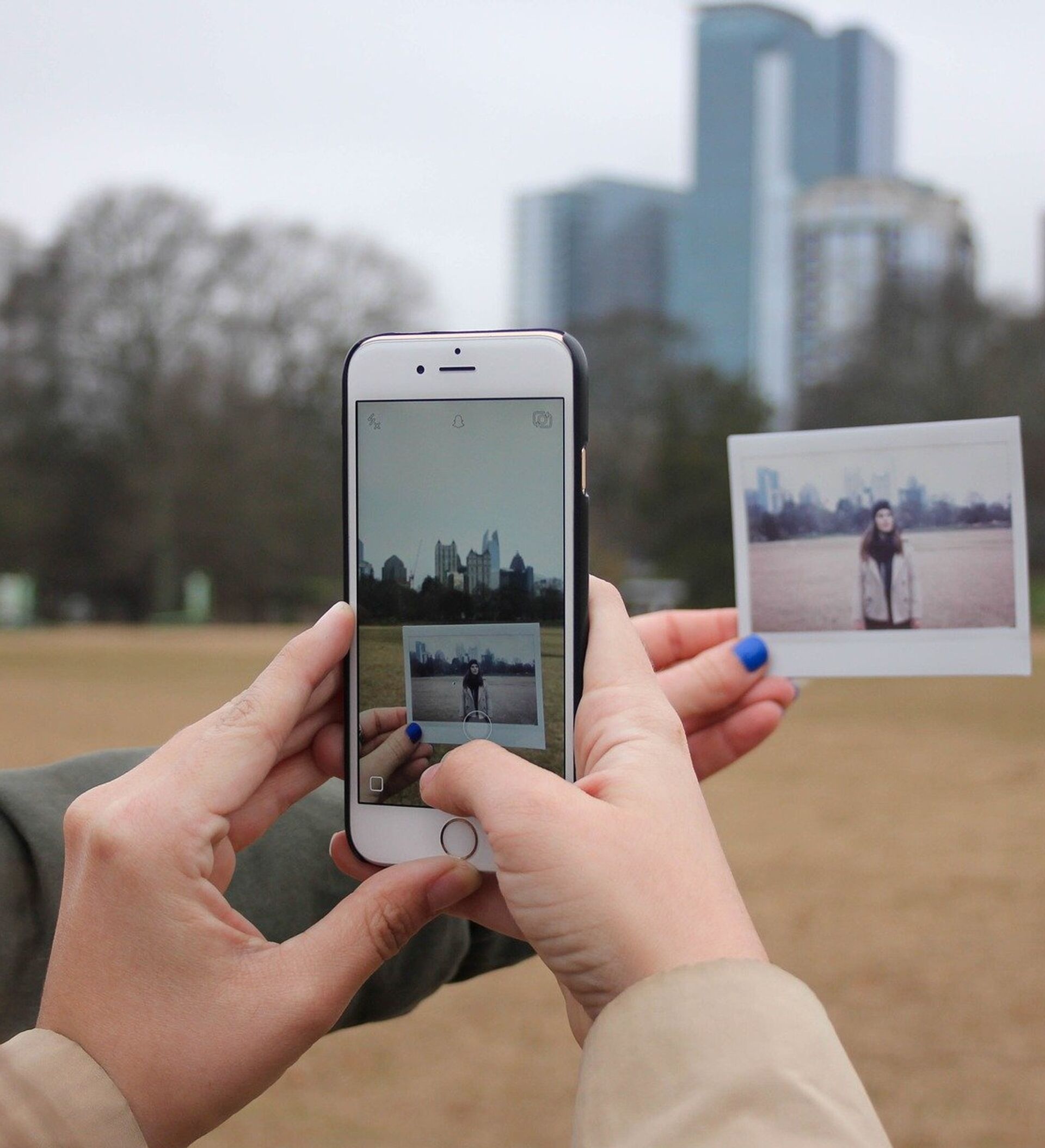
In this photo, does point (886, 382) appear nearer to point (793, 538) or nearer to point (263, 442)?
point (263, 442)

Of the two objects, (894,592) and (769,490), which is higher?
(769,490)

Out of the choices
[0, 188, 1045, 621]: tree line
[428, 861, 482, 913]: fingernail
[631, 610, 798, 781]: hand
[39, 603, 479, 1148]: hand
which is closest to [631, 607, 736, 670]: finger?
[631, 610, 798, 781]: hand

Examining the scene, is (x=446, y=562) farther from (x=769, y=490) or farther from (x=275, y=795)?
(x=769, y=490)

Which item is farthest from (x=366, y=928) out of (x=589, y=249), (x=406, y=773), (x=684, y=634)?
(x=589, y=249)

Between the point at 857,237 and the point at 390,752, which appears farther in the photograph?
the point at 857,237

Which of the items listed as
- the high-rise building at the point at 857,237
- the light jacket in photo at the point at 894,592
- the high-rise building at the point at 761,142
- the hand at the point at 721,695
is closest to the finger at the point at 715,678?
the hand at the point at 721,695

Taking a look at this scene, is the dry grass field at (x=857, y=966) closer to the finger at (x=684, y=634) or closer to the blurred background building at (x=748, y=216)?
the finger at (x=684, y=634)

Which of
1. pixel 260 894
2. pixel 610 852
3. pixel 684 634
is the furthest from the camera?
pixel 684 634

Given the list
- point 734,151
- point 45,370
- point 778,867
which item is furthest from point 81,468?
point 734,151
